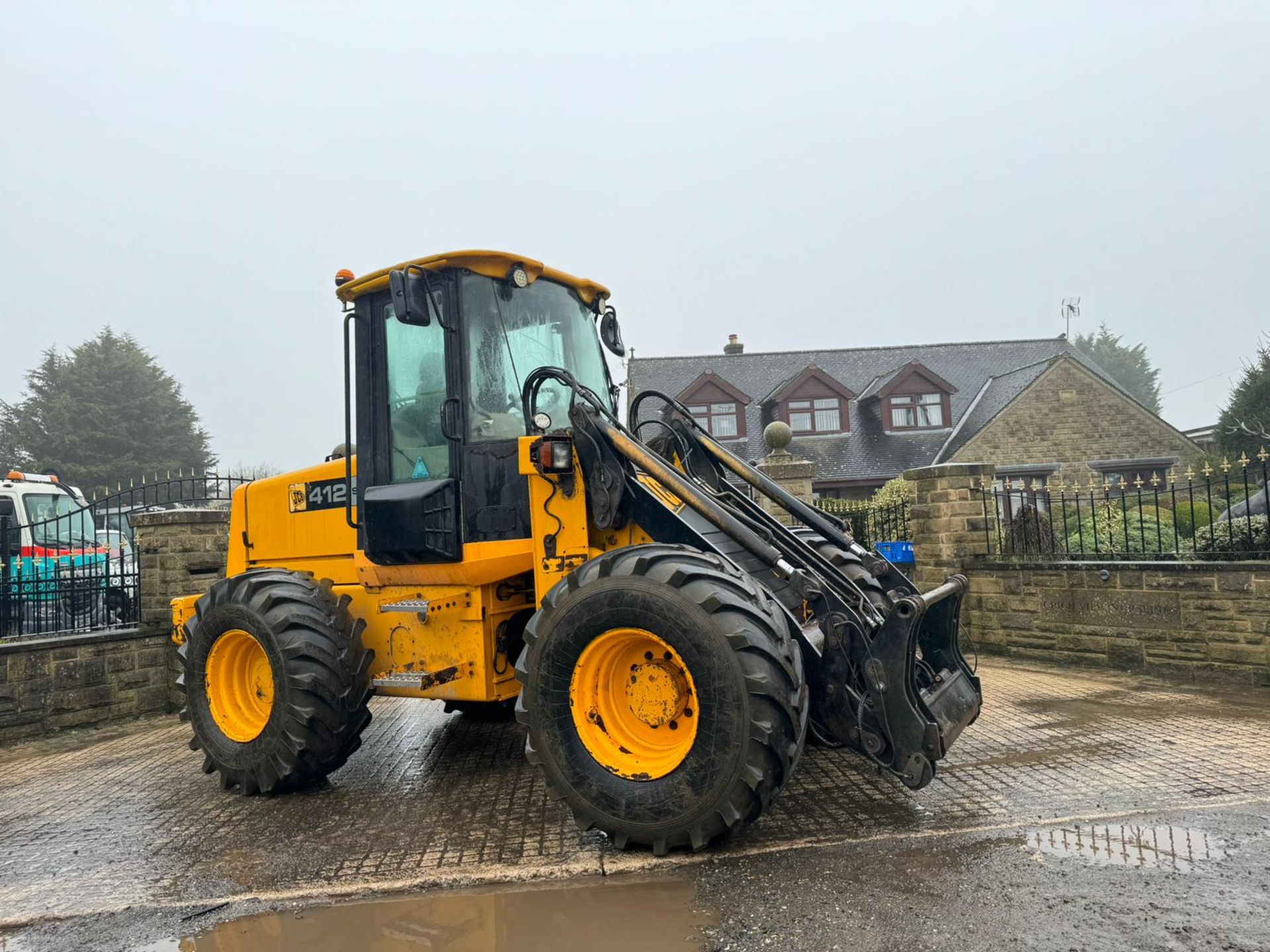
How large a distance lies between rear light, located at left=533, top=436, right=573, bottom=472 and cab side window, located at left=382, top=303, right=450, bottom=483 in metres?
0.67

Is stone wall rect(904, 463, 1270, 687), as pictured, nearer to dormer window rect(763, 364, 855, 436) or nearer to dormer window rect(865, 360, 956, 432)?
dormer window rect(763, 364, 855, 436)

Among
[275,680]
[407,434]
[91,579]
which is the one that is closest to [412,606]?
[275,680]

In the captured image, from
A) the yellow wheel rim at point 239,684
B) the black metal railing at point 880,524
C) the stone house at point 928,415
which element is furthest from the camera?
the stone house at point 928,415

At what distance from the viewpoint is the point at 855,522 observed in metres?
10.5

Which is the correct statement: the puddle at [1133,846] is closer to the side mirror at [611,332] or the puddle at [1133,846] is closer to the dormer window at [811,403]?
the side mirror at [611,332]

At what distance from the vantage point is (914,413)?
24672 millimetres

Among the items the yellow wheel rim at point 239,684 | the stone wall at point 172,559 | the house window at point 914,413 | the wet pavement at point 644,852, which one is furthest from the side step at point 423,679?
the house window at point 914,413

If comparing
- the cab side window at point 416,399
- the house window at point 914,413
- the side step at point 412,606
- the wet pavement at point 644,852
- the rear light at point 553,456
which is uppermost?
the house window at point 914,413

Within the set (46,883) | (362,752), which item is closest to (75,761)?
(362,752)

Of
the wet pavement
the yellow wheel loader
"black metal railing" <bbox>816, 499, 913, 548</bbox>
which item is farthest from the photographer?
"black metal railing" <bbox>816, 499, 913, 548</bbox>

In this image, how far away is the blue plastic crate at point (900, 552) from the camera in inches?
356

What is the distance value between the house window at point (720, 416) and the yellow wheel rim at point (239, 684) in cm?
2032

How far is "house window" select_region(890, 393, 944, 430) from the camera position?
2462 centimetres

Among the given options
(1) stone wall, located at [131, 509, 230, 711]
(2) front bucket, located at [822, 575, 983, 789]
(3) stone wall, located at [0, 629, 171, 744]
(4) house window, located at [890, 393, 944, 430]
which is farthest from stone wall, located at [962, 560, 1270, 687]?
(4) house window, located at [890, 393, 944, 430]
